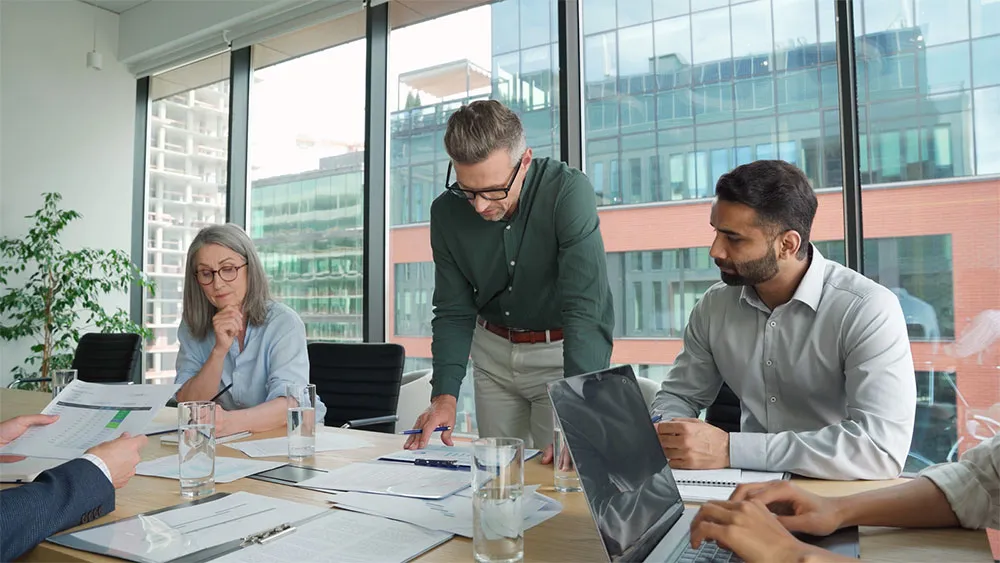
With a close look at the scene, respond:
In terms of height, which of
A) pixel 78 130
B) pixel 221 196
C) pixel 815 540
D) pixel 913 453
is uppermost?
pixel 78 130

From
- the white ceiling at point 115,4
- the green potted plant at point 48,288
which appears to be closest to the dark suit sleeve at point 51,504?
the green potted plant at point 48,288

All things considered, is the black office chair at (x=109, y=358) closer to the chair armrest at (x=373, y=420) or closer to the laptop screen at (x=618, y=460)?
the chair armrest at (x=373, y=420)

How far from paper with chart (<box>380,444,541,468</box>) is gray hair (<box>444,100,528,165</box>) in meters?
0.69

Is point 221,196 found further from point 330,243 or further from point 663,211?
point 663,211

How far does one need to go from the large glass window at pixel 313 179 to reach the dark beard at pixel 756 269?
311 cm

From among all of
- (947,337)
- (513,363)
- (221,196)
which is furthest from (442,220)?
(221,196)

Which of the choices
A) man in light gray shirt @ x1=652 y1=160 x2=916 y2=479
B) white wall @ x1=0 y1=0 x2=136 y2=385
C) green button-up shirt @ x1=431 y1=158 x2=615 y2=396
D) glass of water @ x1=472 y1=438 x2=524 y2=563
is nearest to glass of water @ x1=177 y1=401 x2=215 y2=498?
glass of water @ x1=472 y1=438 x2=524 y2=563

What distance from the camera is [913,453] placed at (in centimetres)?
280

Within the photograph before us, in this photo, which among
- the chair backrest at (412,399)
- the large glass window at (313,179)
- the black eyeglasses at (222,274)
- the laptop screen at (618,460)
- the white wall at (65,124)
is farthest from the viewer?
the white wall at (65,124)

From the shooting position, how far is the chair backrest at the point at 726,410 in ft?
5.96

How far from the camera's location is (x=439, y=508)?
108 centimetres

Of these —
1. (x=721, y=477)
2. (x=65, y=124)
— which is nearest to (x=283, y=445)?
(x=721, y=477)

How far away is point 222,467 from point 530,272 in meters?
0.95

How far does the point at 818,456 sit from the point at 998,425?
6.57 feet
